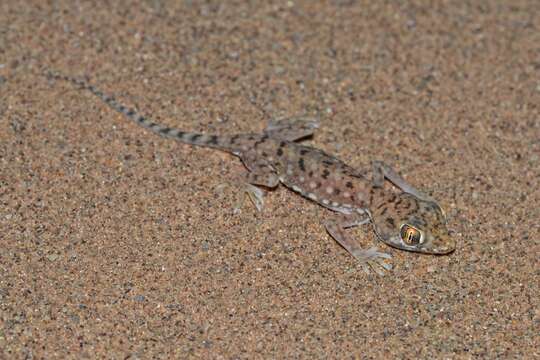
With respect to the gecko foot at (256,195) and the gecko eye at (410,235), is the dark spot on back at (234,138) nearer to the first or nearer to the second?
the gecko foot at (256,195)

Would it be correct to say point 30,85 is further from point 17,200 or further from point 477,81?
point 477,81

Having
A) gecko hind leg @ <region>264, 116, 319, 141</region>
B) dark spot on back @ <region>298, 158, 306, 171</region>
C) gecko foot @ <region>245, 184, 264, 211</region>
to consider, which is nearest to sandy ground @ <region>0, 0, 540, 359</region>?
gecko foot @ <region>245, 184, 264, 211</region>

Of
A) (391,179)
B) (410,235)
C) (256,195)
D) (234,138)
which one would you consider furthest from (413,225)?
(234,138)

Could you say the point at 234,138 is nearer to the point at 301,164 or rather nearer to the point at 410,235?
the point at 301,164

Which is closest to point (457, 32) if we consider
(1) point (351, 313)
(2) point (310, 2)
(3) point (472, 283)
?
(2) point (310, 2)

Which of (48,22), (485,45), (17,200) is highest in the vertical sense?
(485,45)

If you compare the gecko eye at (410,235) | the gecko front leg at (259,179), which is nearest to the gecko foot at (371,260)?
the gecko eye at (410,235)

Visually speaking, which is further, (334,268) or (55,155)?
(55,155)
